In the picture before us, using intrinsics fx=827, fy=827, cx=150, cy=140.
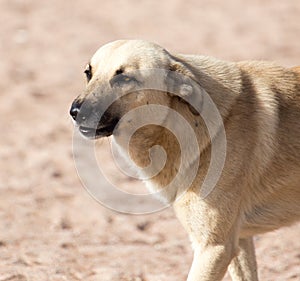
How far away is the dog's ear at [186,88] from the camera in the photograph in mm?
5020

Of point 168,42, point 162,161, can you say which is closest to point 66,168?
point 162,161

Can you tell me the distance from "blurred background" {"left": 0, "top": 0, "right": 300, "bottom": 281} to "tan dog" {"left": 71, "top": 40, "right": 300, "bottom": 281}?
1220 millimetres

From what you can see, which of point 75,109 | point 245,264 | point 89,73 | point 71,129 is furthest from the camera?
point 71,129

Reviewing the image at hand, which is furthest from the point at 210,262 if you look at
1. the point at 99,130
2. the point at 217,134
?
the point at 99,130

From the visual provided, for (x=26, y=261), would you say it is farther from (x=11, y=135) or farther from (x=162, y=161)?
(x=11, y=135)

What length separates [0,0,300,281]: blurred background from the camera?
255 inches

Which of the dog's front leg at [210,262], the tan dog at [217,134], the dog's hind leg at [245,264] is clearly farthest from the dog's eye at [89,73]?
the dog's hind leg at [245,264]

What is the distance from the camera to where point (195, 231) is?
5047 mm

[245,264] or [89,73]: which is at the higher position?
[89,73]

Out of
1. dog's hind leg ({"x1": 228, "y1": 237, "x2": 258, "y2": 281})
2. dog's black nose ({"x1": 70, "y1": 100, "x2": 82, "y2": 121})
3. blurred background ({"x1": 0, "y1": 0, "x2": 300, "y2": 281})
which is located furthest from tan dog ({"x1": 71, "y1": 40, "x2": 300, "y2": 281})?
blurred background ({"x1": 0, "y1": 0, "x2": 300, "y2": 281})

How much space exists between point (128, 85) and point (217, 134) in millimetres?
623

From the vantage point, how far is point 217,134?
5078 mm

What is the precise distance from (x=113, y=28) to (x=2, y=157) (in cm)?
424

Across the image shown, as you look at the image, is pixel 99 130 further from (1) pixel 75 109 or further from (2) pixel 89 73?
(2) pixel 89 73
